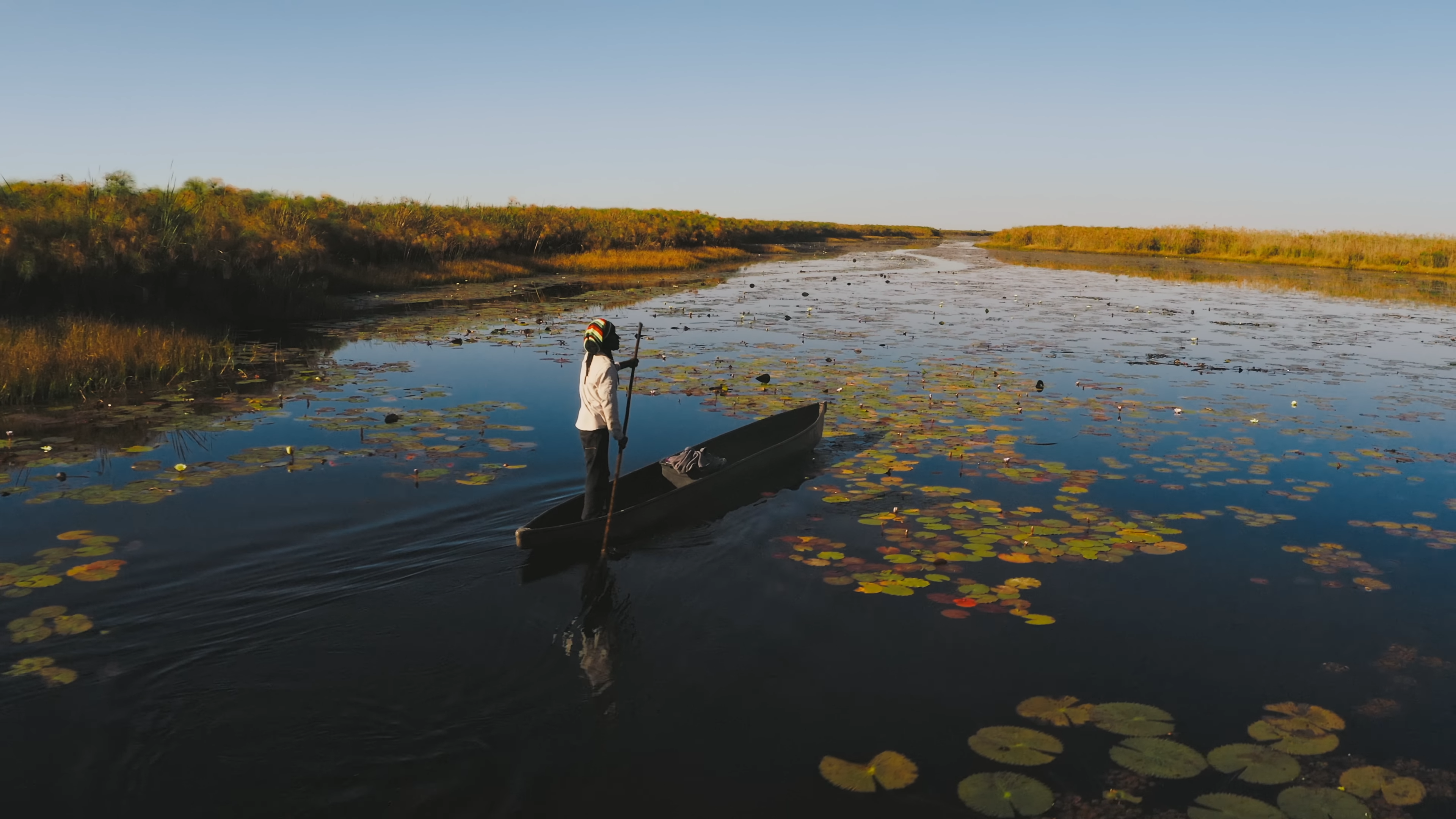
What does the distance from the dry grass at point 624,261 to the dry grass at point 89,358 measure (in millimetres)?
24789

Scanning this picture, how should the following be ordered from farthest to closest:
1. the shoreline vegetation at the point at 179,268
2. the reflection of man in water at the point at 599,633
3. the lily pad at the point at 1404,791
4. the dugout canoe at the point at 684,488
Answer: the shoreline vegetation at the point at 179,268, the dugout canoe at the point at 684,488, the reflection of man in water at the point at 599,633, the lily pad at the point at 1404,791

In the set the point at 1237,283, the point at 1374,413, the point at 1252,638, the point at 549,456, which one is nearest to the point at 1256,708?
the point at 1252,638

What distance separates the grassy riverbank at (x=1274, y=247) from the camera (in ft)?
179

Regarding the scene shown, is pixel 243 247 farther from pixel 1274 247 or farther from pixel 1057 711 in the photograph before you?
pixel 1274 247

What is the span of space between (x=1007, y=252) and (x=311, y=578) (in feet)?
Result: 269

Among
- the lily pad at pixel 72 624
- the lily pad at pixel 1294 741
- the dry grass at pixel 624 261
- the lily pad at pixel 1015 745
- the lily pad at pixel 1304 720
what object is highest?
the dry grass at pixel 624 261

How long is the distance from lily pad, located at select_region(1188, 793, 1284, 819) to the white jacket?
513 centimetres

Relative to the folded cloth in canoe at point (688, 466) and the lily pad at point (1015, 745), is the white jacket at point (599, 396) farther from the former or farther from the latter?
the lily pad at point (1015, 745)

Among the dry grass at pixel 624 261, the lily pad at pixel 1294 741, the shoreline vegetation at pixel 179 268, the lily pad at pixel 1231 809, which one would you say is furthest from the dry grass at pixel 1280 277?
the lily pad at pixel 1231 809

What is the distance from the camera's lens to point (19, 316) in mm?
15320

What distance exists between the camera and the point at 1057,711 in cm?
536

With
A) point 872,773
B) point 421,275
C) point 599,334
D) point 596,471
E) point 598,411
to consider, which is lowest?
point 872,773

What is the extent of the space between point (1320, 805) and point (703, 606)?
408 centimetres

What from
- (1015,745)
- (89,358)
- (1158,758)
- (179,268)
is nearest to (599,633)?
(1015,745)
